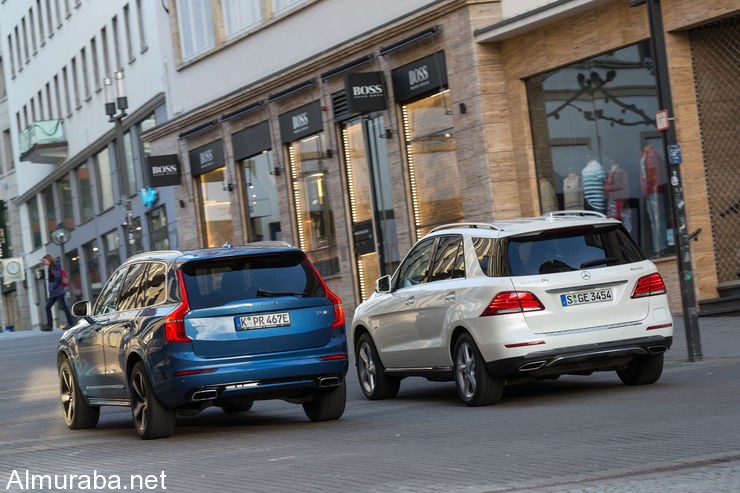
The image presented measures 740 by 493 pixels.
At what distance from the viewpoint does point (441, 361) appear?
14.4m

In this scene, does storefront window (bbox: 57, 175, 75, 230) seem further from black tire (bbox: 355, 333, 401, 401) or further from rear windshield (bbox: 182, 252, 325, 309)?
rear windshield (bbox: 182, 252, 325, 309)

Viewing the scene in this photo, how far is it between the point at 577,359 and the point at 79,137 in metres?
44.4

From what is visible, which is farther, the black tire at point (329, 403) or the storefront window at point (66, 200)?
the storefront window at point (66, 200)

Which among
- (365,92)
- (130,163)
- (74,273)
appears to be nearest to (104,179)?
(130,163)

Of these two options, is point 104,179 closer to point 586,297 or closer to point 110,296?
point 110,296

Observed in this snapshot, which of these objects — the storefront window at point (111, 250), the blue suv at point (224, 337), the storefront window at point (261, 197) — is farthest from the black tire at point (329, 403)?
the storefront window at point (111, 250)

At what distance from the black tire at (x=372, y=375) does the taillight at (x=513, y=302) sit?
2852 mm

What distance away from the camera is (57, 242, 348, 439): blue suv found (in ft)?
41.4

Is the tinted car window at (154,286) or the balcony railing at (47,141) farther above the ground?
the balcony railing at (47,141)

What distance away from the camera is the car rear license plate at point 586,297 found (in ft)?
43.9

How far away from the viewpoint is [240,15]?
36.4 metres

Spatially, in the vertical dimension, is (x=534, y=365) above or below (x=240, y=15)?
below

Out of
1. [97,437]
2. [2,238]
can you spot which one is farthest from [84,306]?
[2,238]

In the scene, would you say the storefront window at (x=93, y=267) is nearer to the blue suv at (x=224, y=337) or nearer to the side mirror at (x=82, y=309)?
the side mirror at (x=82, y=309)
